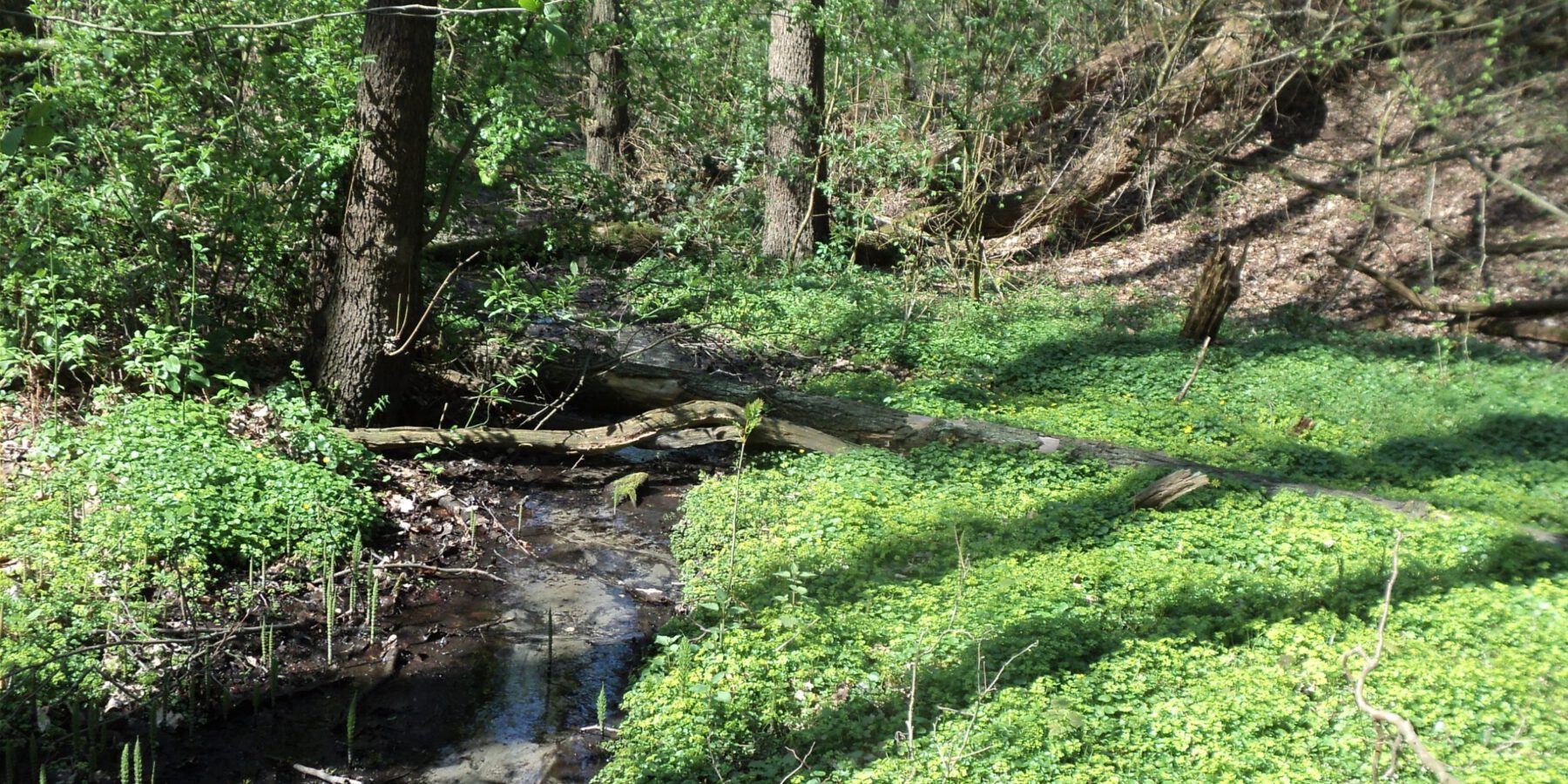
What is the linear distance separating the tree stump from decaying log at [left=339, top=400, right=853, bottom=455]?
5.37 m

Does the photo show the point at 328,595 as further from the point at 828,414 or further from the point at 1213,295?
the point at 1213,295

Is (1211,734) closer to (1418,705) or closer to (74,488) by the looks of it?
(1418,705)

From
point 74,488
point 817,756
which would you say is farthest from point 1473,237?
point 74,488

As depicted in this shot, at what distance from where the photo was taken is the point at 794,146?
47.1ft

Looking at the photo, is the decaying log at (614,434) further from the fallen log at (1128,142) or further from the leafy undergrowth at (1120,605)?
the fallen log at (1128,142)

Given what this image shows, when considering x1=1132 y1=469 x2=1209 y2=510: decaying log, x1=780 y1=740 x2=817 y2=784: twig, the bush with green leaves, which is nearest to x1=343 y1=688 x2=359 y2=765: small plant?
x1=780 y1=740 x2=817 y2=784: twig

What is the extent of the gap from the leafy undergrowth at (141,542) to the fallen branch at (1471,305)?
40.2 ft

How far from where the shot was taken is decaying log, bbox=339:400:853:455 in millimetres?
7473

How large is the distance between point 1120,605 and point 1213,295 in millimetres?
6827

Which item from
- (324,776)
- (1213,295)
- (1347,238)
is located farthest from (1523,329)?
(324,776)

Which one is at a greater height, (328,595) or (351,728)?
(328,595)

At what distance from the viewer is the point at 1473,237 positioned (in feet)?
46.6

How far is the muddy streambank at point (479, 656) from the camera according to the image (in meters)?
4.64

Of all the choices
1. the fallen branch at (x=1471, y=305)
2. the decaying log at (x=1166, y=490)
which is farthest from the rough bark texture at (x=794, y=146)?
the decaying log at (x=1166, y=490)
